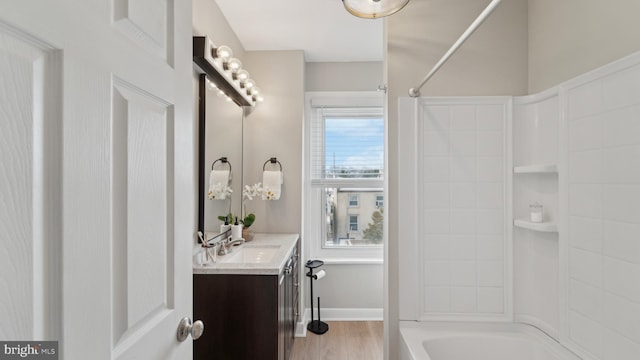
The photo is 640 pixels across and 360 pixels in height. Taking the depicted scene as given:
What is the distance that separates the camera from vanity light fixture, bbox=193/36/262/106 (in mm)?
1996

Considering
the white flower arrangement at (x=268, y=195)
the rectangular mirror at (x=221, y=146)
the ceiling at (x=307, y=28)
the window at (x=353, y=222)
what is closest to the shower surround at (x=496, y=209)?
the ceiling at (x=307, y=28)

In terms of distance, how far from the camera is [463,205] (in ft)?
6.11

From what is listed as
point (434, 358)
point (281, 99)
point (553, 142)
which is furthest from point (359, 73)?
point (434, 358)

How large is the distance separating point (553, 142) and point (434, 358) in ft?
4.29

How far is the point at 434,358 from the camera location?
1.73 m

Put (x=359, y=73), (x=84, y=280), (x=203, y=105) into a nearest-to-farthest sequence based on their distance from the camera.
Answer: (x=84, y=280)
(x=203, y=105)
(x=359, y=73)

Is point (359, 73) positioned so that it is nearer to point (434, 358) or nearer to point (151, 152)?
point (434, 358)

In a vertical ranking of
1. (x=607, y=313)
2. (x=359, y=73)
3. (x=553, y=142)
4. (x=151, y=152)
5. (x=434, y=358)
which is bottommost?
(x=434, y=358)

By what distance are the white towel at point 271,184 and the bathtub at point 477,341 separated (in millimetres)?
1608

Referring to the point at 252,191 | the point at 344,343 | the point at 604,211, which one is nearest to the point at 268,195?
the point at 252,191

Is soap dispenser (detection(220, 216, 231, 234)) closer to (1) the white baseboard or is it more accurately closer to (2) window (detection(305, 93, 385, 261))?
(2) window (detection(305, 93, 385, 261))

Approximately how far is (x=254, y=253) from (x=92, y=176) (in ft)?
6.93

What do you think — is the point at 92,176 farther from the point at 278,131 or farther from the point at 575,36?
the point at 278,131

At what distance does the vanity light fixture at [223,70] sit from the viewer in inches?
78.6
